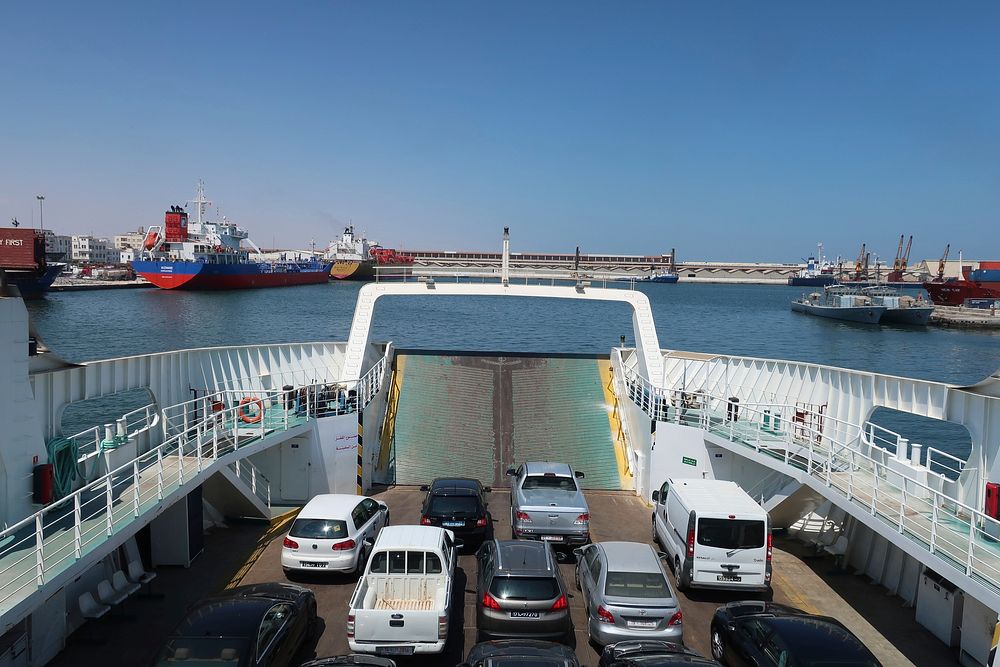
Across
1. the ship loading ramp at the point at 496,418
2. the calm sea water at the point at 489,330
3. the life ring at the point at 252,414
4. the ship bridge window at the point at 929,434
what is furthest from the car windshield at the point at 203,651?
the calm sea water at the point at 489,330

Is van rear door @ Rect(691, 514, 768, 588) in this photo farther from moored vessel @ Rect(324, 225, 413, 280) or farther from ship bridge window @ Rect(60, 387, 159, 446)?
moored vessel @ Rect(324, 225, 413, 280)

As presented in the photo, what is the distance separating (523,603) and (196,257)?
105 m

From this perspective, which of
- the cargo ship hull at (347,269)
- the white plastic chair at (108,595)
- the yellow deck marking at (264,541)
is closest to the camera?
the white plastic chair at (108,595)

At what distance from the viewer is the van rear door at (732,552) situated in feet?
34.4

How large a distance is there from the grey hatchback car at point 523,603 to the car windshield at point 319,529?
9.69 feet

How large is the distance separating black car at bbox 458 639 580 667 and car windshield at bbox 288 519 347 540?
13.0ft

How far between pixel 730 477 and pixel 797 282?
599ft

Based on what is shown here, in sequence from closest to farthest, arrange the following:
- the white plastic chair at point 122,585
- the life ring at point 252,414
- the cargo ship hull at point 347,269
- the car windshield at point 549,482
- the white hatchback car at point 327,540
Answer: the white plastic chair at point 122,585 → the white hatchback car at point 327,540 → the car windshield at point 549,482 → the life ring at point 252,414 → the cargo ship hull at point 347,269

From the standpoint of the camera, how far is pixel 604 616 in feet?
29.2

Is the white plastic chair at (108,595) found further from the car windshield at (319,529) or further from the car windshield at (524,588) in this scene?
the car windshield at (524,588)

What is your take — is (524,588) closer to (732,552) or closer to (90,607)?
(732,552)

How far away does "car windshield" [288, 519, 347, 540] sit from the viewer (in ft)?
36.1

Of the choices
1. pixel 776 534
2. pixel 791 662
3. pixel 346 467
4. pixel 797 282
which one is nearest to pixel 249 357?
pixel 346 467

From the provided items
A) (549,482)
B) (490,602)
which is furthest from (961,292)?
(490,602)
